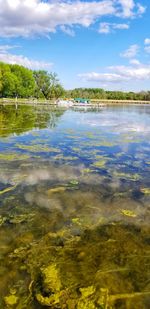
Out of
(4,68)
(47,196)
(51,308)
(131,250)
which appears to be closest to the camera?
(51,308)

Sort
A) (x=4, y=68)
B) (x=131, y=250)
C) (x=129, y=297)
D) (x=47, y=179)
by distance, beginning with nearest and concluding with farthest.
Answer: (x=129, y=297) → (x=131, y=250) → (x=47, y=179) → (x=4, y=68)

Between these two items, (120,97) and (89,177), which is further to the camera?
(120,97)

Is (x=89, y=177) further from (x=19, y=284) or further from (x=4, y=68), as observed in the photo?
(x=4, y=68)

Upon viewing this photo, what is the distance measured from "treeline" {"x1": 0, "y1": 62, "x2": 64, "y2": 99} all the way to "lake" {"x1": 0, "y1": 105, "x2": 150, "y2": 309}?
7851cm

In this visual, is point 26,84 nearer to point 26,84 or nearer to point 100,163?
point 26,84

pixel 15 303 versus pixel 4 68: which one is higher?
pixel 4 68

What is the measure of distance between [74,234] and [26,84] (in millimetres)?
98528

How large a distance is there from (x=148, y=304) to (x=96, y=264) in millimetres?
1064

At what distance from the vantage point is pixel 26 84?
9919cm

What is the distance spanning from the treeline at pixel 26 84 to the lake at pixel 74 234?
78514 millimetres

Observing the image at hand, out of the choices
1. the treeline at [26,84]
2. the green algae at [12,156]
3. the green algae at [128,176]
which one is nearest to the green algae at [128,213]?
the green algae at [128,176]

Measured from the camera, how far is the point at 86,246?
5.25 meters

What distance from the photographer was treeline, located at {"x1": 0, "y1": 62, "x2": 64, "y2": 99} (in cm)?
8744

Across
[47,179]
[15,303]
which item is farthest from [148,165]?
[15,303]
